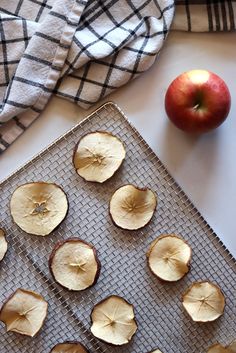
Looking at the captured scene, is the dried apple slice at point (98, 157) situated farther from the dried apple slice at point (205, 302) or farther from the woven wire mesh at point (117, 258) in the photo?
the dried apple slice at point (205, 302)

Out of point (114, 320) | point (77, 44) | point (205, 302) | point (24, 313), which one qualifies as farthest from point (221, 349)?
point (77, 44)

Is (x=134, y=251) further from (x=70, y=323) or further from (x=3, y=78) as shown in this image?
(x=3, y=78)

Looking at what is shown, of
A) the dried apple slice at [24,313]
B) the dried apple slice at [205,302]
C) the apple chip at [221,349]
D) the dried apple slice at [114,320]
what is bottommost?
the apple chip at [221,349]

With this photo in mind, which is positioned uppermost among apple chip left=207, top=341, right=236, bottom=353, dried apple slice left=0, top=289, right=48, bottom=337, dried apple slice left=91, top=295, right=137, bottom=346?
dried apple slice left=0, top=289, right=48, bottom=337

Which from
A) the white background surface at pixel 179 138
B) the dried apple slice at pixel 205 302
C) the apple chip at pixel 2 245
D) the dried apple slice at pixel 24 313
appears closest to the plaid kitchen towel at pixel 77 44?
the white background surface at pixel 179 138

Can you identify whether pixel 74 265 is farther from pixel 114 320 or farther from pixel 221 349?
pixel 221 349

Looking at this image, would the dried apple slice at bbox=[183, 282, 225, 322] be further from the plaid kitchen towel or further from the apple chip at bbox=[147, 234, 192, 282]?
the plaid kitchen towel

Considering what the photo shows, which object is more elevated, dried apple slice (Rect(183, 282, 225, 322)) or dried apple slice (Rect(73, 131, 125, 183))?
dried apple slice (Rect(73, 131, 125, 183))

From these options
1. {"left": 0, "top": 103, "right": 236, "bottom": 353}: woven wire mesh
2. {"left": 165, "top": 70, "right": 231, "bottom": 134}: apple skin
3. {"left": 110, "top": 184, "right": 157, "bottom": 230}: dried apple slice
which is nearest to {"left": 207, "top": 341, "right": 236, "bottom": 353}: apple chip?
{"left": 0, "top": 103, "right": 236, "bottom": 353}: woven wire mesh
